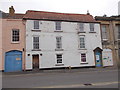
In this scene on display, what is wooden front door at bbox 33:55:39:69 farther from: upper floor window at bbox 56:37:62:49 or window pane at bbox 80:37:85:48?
window pane at bbox 80:37:85:48

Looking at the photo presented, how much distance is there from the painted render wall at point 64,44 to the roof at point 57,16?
0.81 meters

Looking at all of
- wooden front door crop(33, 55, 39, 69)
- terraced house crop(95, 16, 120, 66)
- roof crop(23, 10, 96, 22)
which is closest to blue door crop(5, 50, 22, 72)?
wooden front door crop(33, 55, 39, 69)

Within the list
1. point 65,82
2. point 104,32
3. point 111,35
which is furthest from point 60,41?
point 65,82

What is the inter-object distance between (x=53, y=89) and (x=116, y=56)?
1891 cm

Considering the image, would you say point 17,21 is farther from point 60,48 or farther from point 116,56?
point 116,56

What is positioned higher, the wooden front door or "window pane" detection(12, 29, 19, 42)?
"window pane" detection(12, 29, 19, 42)

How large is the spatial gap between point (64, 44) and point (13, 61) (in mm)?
8357

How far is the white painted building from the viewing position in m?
19.6

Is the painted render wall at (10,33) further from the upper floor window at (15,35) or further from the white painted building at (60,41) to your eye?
the white painted building at (60,41)

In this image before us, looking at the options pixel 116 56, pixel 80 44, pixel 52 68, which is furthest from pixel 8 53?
pixel 116 56

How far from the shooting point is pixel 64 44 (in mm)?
20875

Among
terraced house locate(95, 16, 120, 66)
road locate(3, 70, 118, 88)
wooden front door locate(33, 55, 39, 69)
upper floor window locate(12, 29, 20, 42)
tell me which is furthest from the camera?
terraced house locate(95, 16, 120, 66)

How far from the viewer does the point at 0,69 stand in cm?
1798

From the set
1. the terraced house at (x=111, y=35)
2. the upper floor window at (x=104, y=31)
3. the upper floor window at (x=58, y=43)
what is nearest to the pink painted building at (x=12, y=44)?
the upper floor window at (x=58, y=43)
